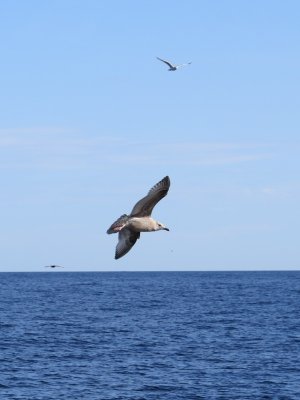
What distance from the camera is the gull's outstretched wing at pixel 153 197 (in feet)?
56.4

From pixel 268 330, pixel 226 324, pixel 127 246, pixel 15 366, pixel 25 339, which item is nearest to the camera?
pixel 127 246

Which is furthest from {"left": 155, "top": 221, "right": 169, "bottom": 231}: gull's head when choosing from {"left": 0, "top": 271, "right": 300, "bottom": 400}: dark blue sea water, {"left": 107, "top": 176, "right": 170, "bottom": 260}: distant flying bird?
{"left": 0, "top": 271, "right": 300, "bottom": 400}: dark blue sea water

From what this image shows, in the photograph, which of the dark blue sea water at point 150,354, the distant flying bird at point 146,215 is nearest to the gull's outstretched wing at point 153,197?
the distant flying bird at point 146,215

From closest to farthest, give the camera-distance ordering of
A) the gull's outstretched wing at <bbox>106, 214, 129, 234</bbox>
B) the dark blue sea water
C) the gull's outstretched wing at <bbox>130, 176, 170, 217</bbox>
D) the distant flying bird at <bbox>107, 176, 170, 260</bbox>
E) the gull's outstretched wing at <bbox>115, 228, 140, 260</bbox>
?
the gull's outstretched wing at <bbox>106, 214, 129, 234</bbox> < the distant flying bird at <bbox>107, 176, 170, 260</bbox> < the gull's outstretched wing at <bbox>130, 176, 170, 217</bbox> < the gull's outstretched wing at <bbox>115, 228, 140, 260</bbox> < the dark blue sea water

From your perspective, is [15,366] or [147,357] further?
[147,357]

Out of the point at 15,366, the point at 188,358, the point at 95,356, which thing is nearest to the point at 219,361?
the point at 188,358

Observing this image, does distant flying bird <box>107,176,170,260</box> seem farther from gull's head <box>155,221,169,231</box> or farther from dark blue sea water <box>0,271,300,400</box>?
dark blue sea water <box>0,271,300,400</box>

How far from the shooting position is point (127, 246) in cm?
1780

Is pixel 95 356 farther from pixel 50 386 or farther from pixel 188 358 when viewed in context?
pixel 50 386

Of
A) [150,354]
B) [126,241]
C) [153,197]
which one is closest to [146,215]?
[153,197]

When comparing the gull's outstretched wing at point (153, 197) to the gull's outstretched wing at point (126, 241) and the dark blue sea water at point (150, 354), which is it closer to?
the gull's outstretched wing at point (126, 241)

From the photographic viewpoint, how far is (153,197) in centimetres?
1723

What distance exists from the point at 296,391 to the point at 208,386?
8763 millimetres

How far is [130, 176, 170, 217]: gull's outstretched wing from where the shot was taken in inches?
677
